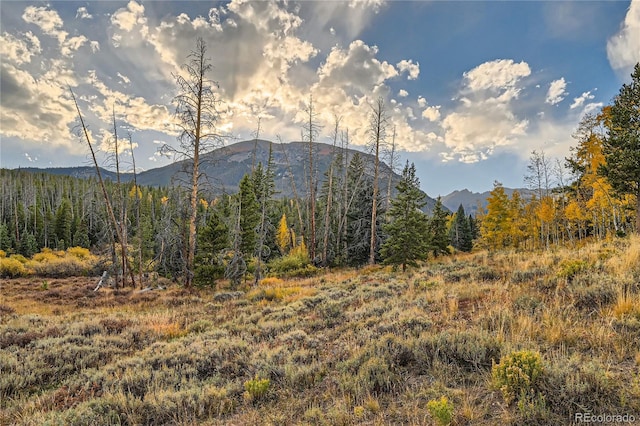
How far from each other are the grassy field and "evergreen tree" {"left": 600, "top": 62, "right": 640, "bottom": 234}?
10.6 metres

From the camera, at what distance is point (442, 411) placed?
10.6ft

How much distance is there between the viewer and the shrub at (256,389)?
4664mm

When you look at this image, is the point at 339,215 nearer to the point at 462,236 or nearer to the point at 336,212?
the point at 336,212

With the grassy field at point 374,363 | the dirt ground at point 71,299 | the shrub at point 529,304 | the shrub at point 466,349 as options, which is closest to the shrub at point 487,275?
the grassy field at point 374,363

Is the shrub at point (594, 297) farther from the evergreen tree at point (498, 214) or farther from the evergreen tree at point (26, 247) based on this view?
the evergreen tree at point (26, 247)

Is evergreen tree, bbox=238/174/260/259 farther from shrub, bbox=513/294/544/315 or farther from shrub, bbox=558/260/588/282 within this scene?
shrub, bbox=513/294/544/315

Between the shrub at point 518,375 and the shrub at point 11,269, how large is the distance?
43287 mm

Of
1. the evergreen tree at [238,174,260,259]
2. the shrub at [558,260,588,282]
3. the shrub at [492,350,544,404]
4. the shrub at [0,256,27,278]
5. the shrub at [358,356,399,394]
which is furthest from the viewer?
the shrub at [0,256,27,278]

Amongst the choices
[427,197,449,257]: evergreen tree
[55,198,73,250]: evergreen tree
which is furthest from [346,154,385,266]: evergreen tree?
[55,198,73,250]: evergreen tree

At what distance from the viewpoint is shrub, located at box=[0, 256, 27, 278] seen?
3092 cm

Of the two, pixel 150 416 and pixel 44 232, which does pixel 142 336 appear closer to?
pixel 150 416

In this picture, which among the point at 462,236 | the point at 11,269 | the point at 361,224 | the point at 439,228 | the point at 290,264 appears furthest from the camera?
the point at 462,236

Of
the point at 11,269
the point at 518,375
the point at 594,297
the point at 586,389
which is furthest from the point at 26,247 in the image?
the point at 594,297

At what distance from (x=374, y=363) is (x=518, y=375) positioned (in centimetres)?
195
